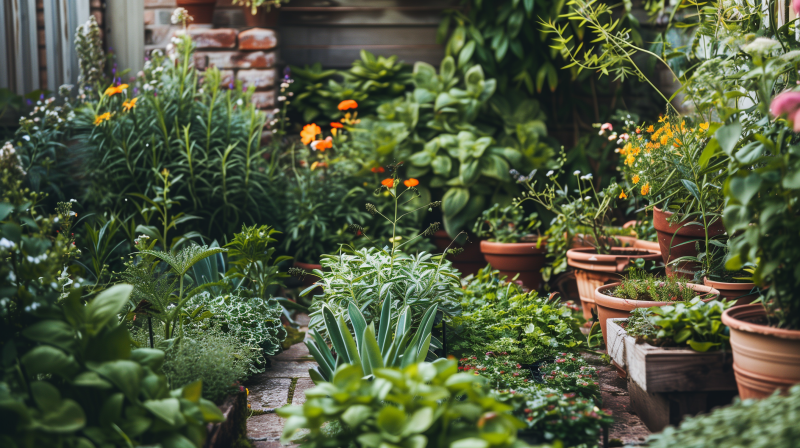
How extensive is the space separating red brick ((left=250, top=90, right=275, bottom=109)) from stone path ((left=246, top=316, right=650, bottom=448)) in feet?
6.20

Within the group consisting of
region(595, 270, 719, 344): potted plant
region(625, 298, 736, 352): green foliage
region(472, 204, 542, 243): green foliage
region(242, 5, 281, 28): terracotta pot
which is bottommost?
region(472, 204, 542, 243): green foliage

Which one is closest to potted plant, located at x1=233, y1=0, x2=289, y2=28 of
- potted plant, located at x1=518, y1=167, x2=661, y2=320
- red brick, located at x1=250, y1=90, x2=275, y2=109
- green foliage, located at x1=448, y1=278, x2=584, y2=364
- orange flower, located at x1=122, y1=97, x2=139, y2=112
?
red brick, located at x1=250, y1=90, x2=275, y2=109

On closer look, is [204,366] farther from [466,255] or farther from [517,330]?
A: [466,255]

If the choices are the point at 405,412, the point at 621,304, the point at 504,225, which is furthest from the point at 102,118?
the point at 621,304

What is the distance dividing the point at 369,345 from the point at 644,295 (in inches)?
42.2

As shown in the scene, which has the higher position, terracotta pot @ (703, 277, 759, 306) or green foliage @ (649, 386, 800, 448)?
green foliage @ (649, 386, 800, 448)

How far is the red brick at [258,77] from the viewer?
11.8ft

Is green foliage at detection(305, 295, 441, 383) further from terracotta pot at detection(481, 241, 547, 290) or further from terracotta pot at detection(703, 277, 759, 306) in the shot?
terracotta pot at detection(481, 241, 547, 290)

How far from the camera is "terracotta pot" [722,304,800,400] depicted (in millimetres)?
1128

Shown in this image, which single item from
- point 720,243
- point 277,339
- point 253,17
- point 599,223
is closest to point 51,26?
point 253,17

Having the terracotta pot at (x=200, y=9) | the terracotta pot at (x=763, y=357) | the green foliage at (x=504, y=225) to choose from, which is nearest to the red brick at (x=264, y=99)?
the terracotta pot at (x=200, y=9)

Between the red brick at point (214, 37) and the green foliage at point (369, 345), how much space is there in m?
2.56

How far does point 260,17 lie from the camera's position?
142 inches

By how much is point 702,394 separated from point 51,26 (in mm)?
4144
